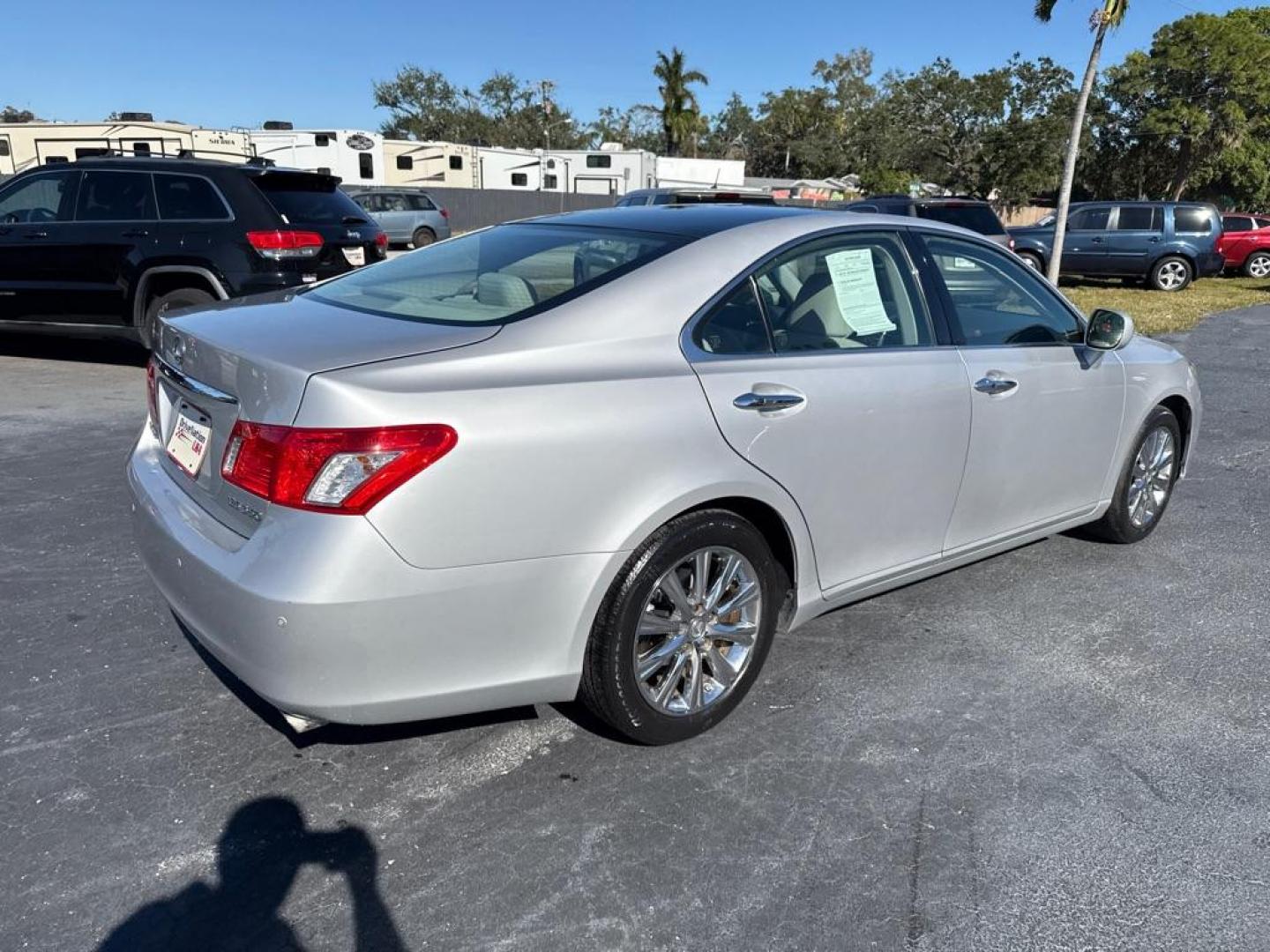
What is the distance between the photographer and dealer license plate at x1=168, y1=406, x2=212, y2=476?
2600 mm

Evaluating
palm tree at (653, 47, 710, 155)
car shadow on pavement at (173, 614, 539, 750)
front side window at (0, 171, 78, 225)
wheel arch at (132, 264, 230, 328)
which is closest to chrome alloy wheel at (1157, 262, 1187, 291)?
wheel arch at (132, 264, 230, 328)

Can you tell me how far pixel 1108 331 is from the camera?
3932 mm

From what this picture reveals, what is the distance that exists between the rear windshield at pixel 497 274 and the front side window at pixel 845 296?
1.28 ft

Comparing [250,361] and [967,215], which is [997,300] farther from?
[967,215]

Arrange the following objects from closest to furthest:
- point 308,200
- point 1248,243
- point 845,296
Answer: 1. point 845,296
2. point 308,200
3. point 1248,243

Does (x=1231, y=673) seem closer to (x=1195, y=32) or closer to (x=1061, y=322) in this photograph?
(x=1061, y=322)

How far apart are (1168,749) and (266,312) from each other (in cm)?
305

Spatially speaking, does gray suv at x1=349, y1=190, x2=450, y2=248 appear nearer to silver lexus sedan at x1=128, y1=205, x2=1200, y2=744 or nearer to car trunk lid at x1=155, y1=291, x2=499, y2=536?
silver lexus sedan at x1=128, y1=205, x2=1200, y2=744

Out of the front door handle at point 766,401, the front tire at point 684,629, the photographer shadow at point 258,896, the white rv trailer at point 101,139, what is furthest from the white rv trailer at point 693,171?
the photographer shadow at point 258,896

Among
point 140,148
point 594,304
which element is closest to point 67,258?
point 140,148

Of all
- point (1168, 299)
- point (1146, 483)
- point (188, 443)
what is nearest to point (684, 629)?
point (188, 443)

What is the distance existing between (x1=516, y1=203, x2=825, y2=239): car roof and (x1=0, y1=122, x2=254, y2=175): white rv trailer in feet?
56.4

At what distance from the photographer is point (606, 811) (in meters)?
2.58

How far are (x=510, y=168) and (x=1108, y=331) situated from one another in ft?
124
